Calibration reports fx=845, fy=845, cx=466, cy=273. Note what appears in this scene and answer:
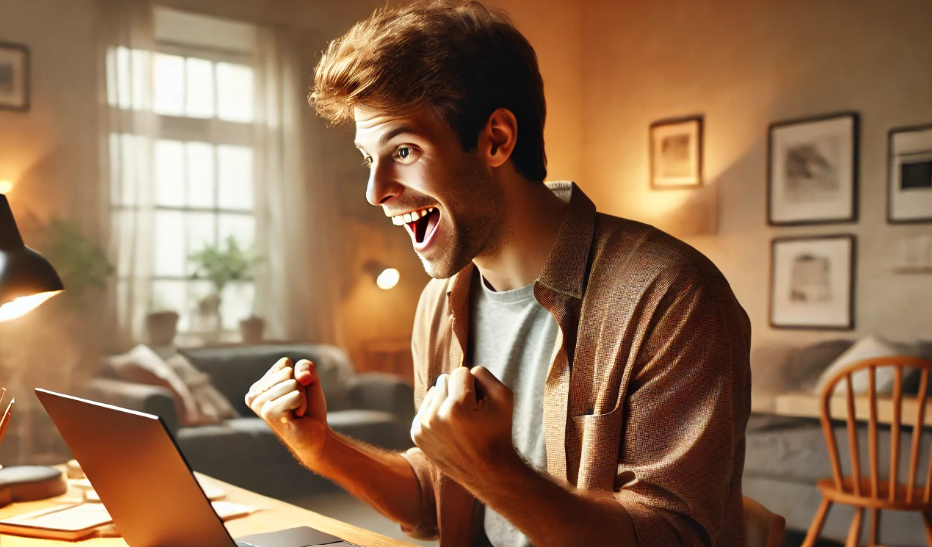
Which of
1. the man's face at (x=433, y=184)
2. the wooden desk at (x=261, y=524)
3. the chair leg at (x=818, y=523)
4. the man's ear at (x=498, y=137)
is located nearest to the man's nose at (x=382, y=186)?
the man's face at (x=433, y=184)

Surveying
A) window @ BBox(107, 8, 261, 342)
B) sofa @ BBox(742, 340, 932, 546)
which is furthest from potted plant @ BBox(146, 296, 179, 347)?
sofa @ BBox(742, 340, 932, 546)

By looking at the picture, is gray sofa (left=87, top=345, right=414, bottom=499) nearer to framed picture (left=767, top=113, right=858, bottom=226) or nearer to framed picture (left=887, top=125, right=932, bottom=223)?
Result: framed picture (left=767, top=113, right=858, bottom=226)

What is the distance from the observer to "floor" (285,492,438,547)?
304 centimetres

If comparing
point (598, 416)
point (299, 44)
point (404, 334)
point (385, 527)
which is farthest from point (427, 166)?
point (385, 527)

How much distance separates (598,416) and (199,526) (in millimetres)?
580

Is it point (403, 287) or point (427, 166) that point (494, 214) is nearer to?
point (427, 166)

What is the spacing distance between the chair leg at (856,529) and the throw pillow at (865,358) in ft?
1.59

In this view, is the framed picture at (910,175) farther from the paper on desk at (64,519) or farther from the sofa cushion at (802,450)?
the paper on desk at (64,519)

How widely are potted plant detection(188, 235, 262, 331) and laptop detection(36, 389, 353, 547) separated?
1646 millimetres

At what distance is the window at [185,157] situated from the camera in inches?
101

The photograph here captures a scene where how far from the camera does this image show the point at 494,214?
1446 mm

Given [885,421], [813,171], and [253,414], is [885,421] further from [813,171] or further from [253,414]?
[253,414]

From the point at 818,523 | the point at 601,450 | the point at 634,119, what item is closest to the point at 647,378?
the point at 601,450

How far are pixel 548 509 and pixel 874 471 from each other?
7.66ft
